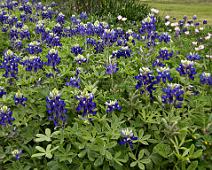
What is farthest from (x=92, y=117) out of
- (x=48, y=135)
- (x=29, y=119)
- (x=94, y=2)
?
(x=94, y=2)

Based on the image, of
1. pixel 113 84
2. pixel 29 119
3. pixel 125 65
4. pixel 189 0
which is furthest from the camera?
pixel 189 0

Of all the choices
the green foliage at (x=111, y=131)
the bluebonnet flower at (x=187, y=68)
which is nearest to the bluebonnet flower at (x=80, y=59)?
the green foliage at (x=111, y=131)

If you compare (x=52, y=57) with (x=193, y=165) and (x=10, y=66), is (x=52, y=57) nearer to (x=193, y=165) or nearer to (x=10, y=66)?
(x=10, y=66)

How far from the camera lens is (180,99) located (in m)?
3.08

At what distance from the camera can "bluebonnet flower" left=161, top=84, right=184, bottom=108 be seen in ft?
9.95

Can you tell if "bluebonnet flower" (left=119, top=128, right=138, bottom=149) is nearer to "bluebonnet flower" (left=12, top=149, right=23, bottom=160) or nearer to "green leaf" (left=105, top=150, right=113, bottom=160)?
"green leaf" (left=105, top=150, right=113, bottom=160)

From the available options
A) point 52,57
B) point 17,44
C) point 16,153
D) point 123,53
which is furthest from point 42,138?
point 17,44

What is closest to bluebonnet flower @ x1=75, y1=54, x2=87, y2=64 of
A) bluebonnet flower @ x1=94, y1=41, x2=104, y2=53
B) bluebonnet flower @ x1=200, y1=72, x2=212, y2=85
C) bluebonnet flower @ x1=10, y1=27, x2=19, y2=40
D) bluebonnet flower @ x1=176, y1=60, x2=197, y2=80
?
bluebonnet flower @ x1=94, y1=41, x2=104, y2=53

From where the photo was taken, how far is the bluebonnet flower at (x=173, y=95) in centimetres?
303

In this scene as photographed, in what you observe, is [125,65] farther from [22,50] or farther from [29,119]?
[22,50]

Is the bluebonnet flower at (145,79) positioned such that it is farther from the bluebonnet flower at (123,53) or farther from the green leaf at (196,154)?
the bluebonnet flower at (123,53)

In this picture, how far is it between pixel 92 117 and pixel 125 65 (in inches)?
47.7

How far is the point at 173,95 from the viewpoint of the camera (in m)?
3.05

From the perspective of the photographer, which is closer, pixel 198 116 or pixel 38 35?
pixel 198 116
